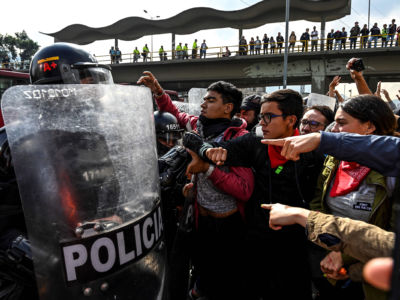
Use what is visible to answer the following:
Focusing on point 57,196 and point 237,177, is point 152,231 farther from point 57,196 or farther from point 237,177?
point 237,177

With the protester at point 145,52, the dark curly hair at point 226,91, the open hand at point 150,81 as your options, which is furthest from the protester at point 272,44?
the dark curly hair at point 226,91

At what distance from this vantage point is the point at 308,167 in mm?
1728

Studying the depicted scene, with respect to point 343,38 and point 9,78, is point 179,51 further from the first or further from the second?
point 9,78

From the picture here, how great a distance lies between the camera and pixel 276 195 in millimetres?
1707

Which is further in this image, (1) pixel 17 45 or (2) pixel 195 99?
(1) pixel 17 45

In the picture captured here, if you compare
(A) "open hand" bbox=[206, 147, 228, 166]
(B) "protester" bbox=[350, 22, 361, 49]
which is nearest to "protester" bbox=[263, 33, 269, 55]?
(B) "protester" bbox=[350, 22, 361, 49]

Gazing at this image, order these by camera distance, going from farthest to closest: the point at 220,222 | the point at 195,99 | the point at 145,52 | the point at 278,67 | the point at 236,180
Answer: the point at 145,52
the point at 278,67
the point at 195,99
the point at 220,222
the point at 236,180

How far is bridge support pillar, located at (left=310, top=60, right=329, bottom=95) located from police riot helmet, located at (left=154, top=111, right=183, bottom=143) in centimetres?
1717

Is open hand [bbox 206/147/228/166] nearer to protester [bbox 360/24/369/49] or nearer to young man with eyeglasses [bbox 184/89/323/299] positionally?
young man with eyeglasses [bbox 184/89/323/299]

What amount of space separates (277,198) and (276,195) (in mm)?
19

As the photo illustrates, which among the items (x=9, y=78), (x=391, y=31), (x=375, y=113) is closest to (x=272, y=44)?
(x=391, y=31)

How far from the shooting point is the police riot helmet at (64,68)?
2068 millimetres

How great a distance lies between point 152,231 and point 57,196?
0.40m

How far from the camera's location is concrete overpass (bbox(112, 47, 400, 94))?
629 inches
